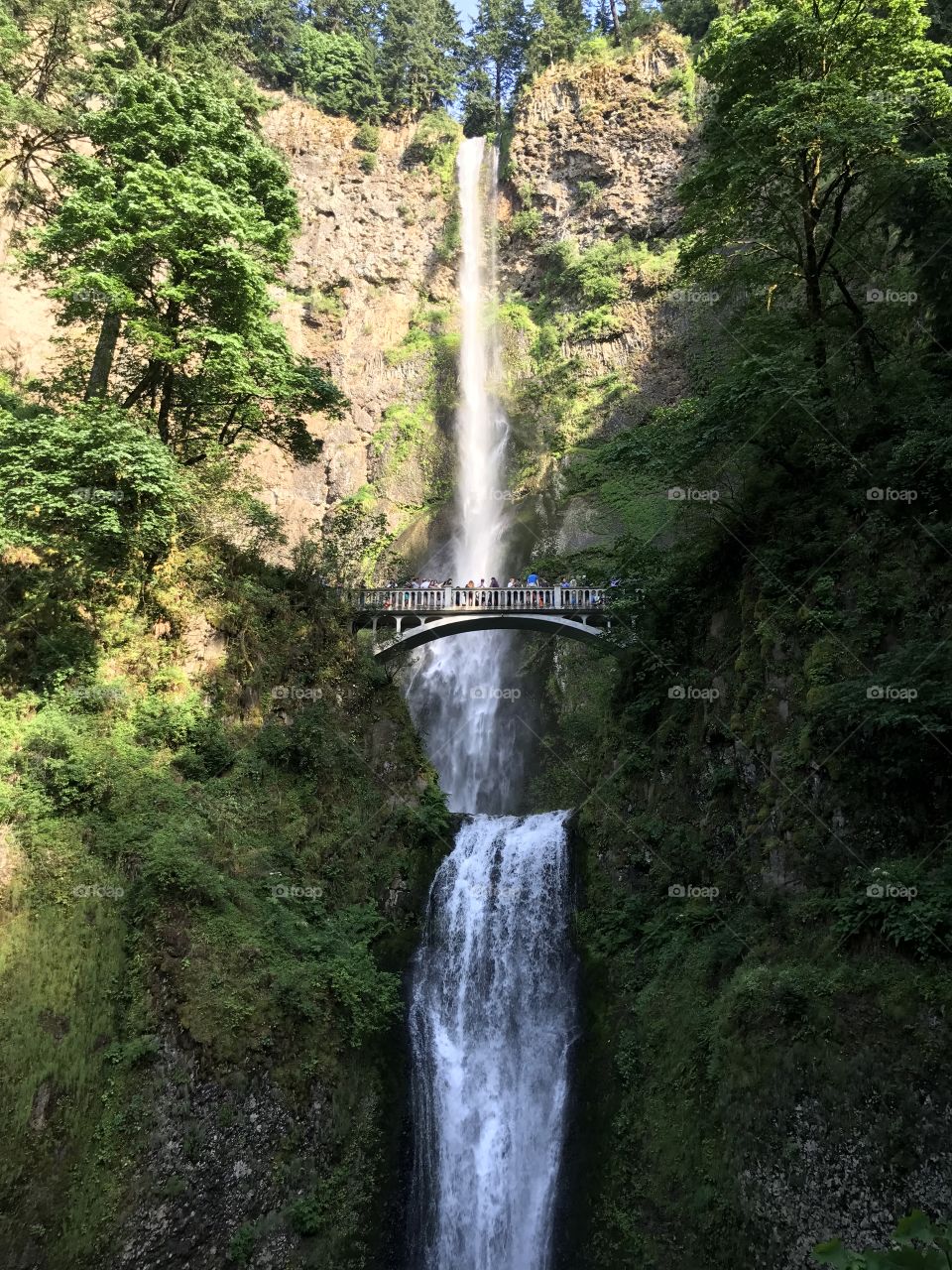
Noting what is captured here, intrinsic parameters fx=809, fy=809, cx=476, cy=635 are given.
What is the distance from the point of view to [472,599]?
82.5ft

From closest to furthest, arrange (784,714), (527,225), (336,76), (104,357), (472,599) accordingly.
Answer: (784,714) → (104,357) → (472,599) → (527,225) → (336,76)

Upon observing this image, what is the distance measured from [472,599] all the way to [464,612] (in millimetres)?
627

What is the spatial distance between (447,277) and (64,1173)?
1848 inches

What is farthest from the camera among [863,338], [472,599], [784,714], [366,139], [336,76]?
[336,76]

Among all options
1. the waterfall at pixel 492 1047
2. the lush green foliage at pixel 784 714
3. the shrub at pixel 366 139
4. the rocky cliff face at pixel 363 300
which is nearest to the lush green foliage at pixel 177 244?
the lush green foliage at pixel 784 714

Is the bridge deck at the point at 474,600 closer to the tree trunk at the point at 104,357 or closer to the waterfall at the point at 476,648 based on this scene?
the waterfall at the point at 476,648

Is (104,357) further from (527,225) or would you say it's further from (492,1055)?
(527,225)

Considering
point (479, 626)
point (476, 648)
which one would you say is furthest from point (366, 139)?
point (479, 626)

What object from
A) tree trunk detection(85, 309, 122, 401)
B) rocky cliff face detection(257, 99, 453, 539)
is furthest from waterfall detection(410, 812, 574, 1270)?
rocky cliff face detection(257, 99, 453, 539)

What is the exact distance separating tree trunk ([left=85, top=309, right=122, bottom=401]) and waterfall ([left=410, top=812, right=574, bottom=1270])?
13030 mm

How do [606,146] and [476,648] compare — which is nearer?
[476,648]

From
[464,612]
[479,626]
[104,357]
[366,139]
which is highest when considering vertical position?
[366,139]

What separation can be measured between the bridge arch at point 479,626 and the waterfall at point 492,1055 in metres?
7.20

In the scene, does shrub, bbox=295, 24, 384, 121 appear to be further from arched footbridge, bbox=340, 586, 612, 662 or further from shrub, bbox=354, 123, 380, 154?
arched footbridge, bbox=340, 586, 612, 662
